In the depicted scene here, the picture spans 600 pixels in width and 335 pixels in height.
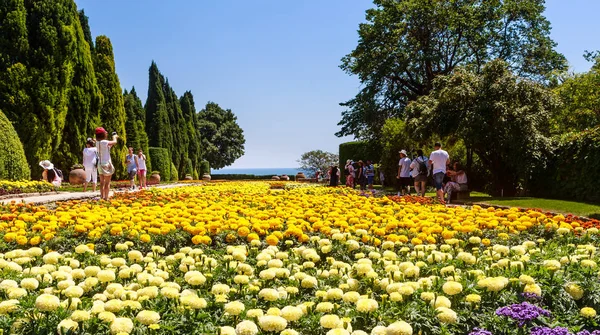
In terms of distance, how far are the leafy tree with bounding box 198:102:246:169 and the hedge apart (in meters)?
25.5

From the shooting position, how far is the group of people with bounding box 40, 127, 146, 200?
415 inches

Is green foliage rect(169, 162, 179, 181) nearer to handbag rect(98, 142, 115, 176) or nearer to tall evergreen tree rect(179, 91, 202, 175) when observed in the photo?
tall evergreen tree rect(179, 91, 202, 175)

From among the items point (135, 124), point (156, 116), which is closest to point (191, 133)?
point (156, 116)

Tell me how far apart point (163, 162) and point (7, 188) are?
25304mm

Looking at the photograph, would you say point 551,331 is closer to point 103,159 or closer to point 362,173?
point 103,159

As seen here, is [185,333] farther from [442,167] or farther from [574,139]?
[574,139]

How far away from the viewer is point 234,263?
376 cm

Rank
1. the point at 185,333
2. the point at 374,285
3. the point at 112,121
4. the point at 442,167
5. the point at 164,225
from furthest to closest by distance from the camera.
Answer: the point at 112,121
the point at 442,167
the point at 164,225
the point at 374,285
the point at 185,333

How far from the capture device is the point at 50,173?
21.0 meters

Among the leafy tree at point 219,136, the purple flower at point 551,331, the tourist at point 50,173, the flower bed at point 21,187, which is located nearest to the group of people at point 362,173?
the flower bed at point 21,187

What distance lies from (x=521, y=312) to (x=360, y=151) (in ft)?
100

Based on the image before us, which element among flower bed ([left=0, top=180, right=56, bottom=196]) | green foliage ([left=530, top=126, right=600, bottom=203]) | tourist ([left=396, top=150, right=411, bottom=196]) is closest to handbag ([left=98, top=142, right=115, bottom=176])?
flower bed ([left=0, top=180, right=56, bottom=196])

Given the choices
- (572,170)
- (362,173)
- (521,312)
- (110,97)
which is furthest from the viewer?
(110,97)

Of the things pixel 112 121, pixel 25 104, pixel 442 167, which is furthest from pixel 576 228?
pixel 112 121
